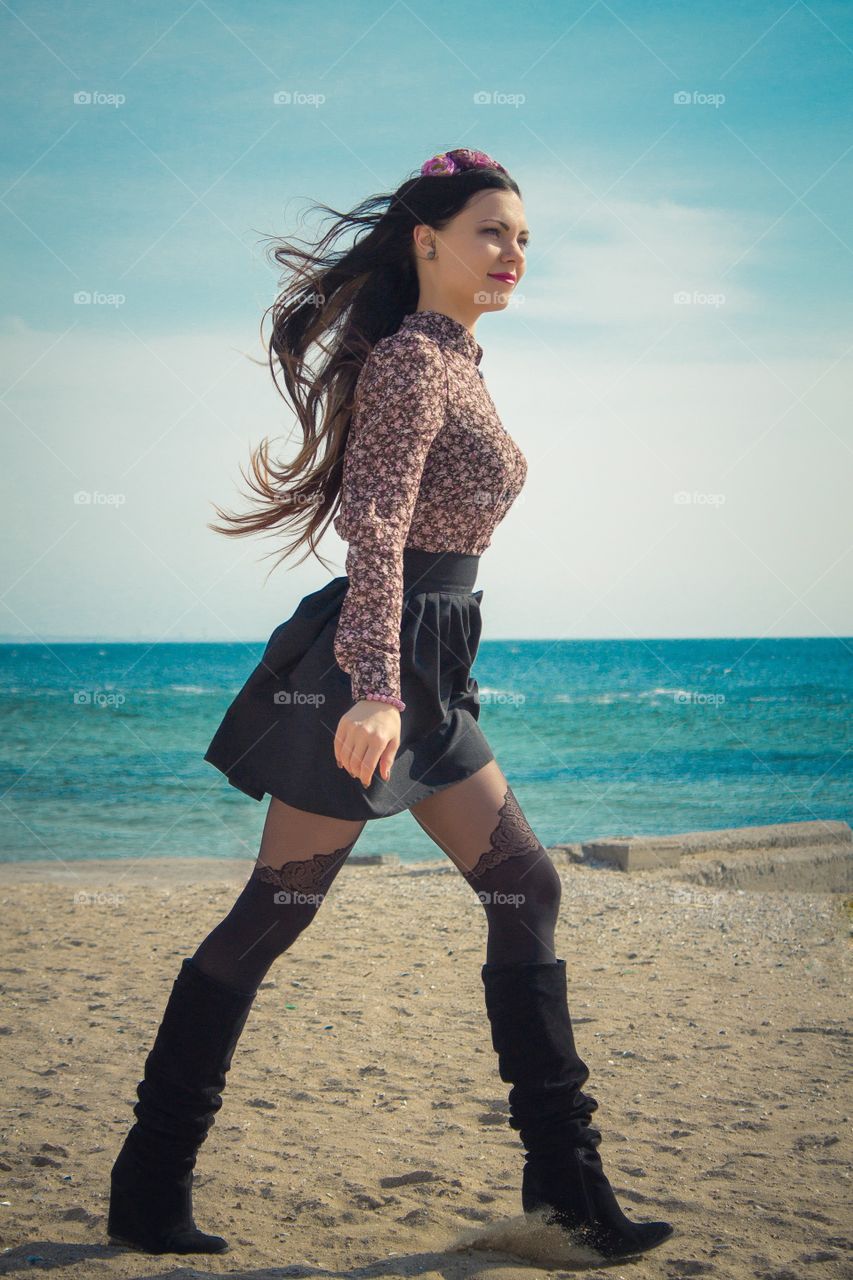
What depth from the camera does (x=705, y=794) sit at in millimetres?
17984

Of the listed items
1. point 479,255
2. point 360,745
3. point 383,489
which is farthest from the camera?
point 479,255

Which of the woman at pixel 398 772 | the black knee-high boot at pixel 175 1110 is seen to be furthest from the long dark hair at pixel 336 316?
the black knee-high boot at pixel 175 1110

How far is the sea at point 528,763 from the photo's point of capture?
41.0 feet

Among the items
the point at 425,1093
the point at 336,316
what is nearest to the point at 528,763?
the point at 425,1093

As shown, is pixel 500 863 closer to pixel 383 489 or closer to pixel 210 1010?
pixel 210 1010

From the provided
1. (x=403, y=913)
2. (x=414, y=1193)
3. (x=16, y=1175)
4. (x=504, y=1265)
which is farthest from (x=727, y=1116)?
(x=403, y=913)

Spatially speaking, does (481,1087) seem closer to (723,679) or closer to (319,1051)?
(319,1051)

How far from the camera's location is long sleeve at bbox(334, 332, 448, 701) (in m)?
1.87

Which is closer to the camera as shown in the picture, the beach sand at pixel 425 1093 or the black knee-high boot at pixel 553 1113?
the black knee-high boot at pixel 553 1113

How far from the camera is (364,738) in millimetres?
1799

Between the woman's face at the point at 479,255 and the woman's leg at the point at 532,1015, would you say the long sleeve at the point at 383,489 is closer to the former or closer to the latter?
the woman's face at the point at 479,255

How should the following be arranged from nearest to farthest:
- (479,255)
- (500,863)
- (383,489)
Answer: (383,489), (500,863), (479,255)

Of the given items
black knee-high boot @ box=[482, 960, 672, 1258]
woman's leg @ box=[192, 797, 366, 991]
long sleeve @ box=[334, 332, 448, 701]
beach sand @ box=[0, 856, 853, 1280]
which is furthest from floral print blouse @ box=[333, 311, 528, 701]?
beach sand @ box=[0, 856, 853, 1280]

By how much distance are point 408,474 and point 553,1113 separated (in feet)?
3.78
